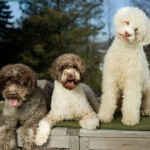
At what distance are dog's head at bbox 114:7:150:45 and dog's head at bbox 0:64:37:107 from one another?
1.01 metres

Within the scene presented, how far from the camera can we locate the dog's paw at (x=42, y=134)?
3.83 m

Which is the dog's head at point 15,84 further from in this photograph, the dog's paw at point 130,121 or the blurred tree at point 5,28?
the blurred tree at point 5,28

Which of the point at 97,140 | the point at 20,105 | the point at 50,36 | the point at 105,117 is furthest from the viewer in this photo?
the point at 50,36

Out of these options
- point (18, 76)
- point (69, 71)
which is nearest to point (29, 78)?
point (18, 76)

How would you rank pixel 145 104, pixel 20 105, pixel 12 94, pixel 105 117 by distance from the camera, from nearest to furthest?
pixel 12 94, pixel 20 105, pixel 105 117, pixel 145 104

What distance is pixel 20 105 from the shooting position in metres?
3.98

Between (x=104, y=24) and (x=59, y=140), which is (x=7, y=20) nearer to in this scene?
(x=104, y=24)

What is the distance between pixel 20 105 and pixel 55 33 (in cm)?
1159

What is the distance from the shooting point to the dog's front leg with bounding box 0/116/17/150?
3.85m

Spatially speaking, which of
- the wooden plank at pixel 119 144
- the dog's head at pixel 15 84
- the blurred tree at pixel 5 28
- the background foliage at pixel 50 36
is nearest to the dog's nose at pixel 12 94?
the dog's head at pixel 15 84

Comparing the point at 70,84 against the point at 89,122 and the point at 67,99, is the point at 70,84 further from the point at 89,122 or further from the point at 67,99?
the point at 89,122

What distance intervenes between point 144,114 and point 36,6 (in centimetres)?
1191

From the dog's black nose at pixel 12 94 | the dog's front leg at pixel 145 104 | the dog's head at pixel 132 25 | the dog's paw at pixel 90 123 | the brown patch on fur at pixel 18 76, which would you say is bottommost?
the dog's paw at pixel 90 123

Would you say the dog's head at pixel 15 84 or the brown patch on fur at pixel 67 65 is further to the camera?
the brown patch on fur at pixel 67 65
